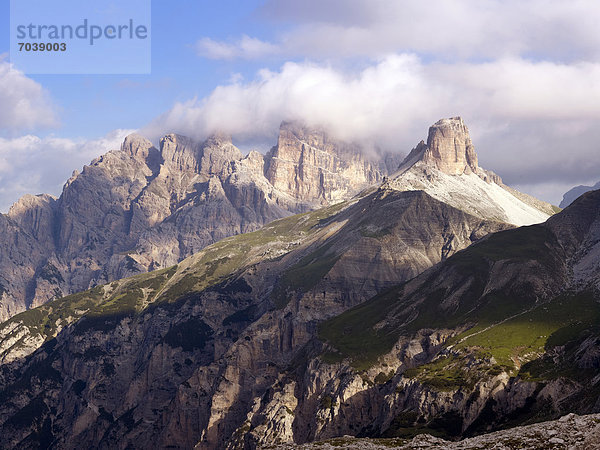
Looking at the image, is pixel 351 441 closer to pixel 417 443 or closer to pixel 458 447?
pixel 417 443

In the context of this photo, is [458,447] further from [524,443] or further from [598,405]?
[598,405]

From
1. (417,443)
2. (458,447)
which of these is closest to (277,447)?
(417,443)

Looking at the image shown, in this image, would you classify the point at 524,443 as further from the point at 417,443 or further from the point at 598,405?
the point at 598,405

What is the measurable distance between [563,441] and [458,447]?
23.5 metres

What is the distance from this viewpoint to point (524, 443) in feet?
436

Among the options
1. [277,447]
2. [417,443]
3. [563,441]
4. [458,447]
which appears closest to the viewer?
→ [563,441]

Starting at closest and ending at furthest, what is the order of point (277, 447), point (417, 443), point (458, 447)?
point (458, 447) < point (417, 443) < point (277, 447)

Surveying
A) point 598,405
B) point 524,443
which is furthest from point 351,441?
point 598,405

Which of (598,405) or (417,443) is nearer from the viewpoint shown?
(417,443)

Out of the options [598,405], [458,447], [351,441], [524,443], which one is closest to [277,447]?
[351,441]

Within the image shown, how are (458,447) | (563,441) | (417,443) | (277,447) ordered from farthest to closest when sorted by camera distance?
(277,447) → (417,443) → (458,447) → (563,441)

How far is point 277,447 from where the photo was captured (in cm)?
17625

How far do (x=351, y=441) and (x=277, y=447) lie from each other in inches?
729

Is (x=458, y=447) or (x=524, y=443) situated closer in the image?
(x=524, y=443)
